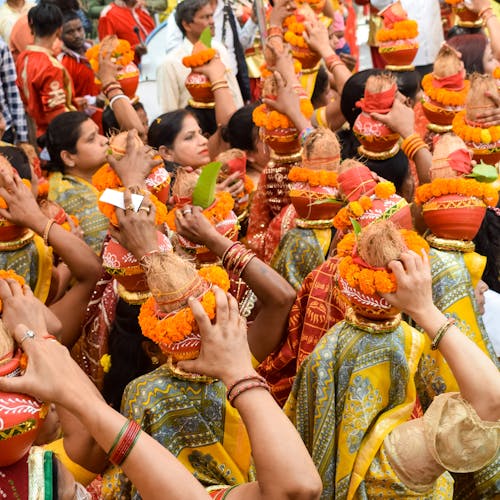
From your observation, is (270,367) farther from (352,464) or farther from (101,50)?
(101,50)

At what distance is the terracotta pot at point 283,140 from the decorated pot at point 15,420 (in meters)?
2.72

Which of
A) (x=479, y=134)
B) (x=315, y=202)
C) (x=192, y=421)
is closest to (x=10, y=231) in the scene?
(x=315, y=202)

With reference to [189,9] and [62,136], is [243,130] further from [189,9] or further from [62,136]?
[189,9]

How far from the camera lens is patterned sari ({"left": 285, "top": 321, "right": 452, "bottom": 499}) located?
2668 mm

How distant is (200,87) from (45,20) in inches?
78.8

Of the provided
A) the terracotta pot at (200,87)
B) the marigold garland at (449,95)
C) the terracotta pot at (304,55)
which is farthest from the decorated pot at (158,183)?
the terracotta pot at (304,55)

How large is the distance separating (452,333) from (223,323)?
67 cm

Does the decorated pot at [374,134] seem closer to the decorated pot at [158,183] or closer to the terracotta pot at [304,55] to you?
the decorated pot at [158,183]

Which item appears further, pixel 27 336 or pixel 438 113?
pixel 438 113

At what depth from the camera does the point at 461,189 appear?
328cm

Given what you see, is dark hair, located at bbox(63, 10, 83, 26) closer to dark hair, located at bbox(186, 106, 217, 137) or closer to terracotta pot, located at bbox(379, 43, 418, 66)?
dark hair, located at bbox(186, 106, 217, 137)

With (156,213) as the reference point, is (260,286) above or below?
below

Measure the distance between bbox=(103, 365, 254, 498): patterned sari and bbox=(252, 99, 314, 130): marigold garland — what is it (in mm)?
2187

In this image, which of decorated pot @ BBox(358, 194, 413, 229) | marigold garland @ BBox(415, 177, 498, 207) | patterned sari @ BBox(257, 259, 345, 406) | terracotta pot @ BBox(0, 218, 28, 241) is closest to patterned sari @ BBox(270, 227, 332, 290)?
patterned sari @ BBox(257, 259, 345, 406)
